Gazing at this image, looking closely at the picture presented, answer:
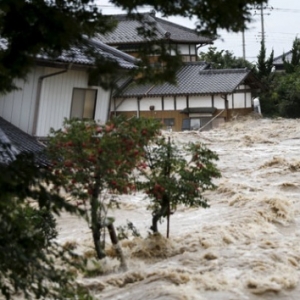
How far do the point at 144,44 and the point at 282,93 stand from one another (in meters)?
25.4

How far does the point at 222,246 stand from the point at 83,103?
5.10 meters

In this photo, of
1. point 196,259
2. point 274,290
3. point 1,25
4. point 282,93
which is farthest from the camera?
point 282,93

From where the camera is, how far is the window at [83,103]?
38.9ft

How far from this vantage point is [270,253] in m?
7.50

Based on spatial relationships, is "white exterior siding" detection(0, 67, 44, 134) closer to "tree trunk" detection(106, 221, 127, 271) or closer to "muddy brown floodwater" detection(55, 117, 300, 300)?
"muddy brown floodwater" detection(55, 117, 300, 300)

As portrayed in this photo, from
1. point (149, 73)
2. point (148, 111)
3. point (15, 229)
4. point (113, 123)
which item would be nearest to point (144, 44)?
point (149, 73)

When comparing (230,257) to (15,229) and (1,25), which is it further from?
(1,25)

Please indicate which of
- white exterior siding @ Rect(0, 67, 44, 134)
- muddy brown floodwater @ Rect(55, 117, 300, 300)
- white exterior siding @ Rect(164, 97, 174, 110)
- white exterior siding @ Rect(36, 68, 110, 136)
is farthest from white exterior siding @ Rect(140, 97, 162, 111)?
white exterior siding @ Rect(0, 67, 44, 134)

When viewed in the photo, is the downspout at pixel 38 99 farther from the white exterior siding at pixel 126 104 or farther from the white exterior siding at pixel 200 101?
the white exterior siding at pixel 126 104

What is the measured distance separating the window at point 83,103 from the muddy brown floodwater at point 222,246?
195 cm

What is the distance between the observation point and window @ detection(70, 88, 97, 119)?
11.9 meters

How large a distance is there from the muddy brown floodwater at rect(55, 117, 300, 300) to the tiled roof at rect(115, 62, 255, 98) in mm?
9666

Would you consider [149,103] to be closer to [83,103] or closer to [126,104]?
[126,104]

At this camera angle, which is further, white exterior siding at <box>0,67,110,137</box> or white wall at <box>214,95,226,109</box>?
white wall at <box>214,95,226,109</box>
